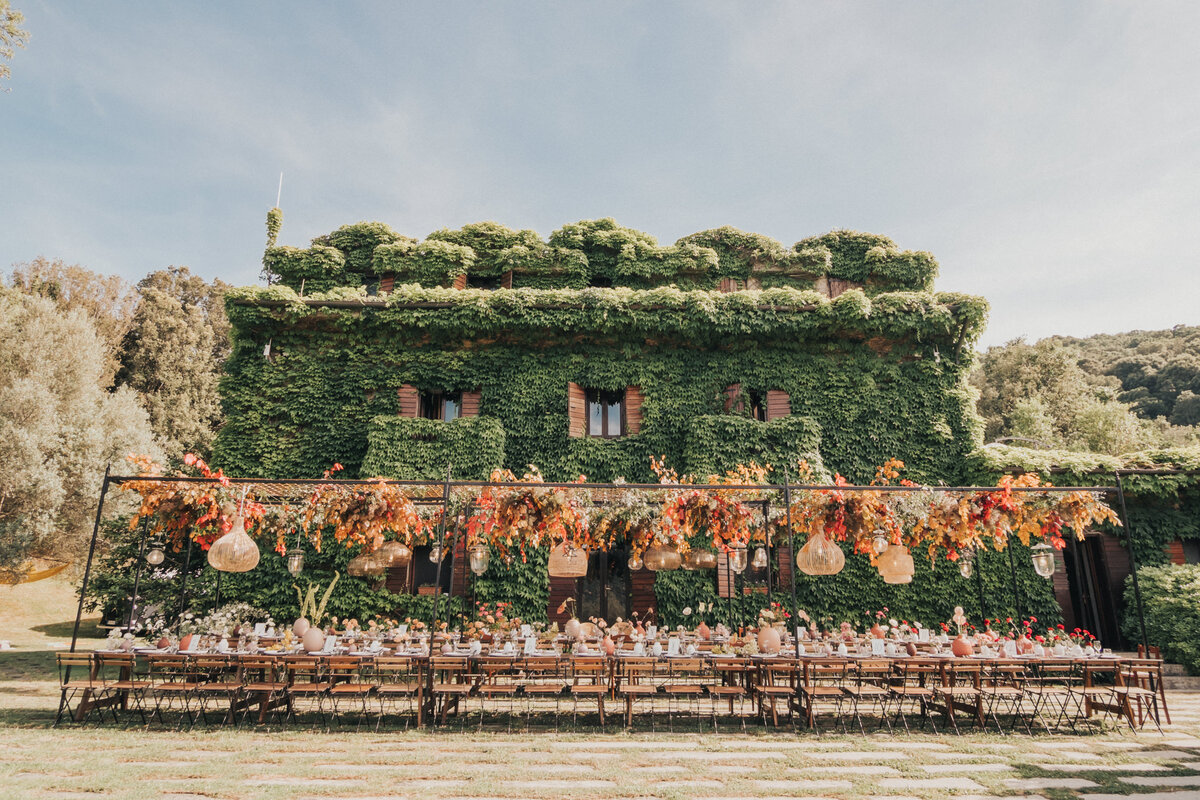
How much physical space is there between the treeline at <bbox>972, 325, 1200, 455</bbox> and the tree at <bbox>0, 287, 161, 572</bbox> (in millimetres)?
33458

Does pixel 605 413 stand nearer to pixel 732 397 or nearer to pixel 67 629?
pixel 732 397

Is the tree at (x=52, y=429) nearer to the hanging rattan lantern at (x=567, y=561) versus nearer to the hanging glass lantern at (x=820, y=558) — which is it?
the hanging rattan lantern at (x=567, y=561)

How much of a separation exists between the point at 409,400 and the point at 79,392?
49.5 ft

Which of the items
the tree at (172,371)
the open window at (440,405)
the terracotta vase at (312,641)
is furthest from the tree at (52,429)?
the terracotta vase at (312,641)

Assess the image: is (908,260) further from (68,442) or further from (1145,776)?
(68,442)

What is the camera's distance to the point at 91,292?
28.2m

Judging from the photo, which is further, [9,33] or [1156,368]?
[1156,368]

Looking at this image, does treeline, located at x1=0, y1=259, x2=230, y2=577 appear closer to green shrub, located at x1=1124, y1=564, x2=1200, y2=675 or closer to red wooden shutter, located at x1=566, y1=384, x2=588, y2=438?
red wooden shutter, located at x1=566, y1=384, x2=588, y2=438

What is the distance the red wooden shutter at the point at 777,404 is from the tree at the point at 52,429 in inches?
796

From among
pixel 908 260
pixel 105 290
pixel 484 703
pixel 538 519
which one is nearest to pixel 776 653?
pixel 538 519

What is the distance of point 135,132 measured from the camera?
1055 cm

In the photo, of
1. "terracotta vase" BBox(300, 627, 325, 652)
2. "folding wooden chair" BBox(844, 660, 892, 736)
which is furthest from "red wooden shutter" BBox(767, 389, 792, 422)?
"terracotta vase" BBox(300, 627, 325, 652)

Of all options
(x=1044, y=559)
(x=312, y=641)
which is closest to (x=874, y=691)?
(x=1044, y=559)

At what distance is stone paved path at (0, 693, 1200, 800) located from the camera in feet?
18.4
